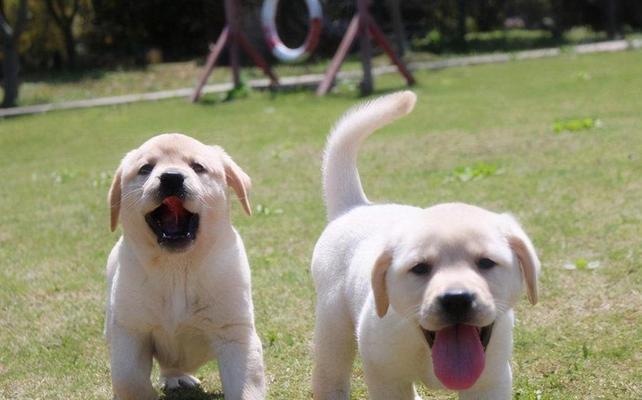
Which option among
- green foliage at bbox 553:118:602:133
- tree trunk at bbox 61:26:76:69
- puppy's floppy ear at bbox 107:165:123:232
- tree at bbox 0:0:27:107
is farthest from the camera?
tree trunk at bbox 61:26:76:69

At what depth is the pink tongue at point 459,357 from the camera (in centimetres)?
307

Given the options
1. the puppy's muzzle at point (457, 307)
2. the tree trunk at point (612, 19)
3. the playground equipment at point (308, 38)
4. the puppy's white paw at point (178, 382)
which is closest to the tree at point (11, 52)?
the playground equipment at point (308, 38)

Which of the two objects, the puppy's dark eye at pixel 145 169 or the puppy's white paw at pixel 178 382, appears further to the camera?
the puppy's white paw at pixel 178 382

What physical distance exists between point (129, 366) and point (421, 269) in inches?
51.7

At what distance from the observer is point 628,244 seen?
6.10 metres

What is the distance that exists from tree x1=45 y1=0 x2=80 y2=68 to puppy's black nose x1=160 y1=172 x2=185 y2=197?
24060mm

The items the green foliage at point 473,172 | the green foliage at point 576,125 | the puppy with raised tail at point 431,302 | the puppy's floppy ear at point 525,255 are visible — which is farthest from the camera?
the green foliage at point 576,125

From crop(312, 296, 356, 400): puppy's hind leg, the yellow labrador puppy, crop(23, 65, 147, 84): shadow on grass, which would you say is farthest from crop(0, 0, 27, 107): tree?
crop(312, 296, 356, 400): puppy's hind leg

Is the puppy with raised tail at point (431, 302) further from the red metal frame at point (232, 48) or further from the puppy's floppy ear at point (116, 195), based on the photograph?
the red metal frame at point (232, 48)

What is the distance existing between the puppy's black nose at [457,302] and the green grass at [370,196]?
1.15 meters

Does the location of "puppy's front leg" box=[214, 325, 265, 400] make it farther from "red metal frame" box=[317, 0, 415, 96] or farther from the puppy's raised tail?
"red metal frame" box=[317, 0, 415, 96]

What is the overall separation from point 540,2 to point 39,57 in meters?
16.2

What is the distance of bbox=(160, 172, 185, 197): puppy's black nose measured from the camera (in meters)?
3.79

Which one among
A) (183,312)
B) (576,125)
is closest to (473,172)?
(576,125)
